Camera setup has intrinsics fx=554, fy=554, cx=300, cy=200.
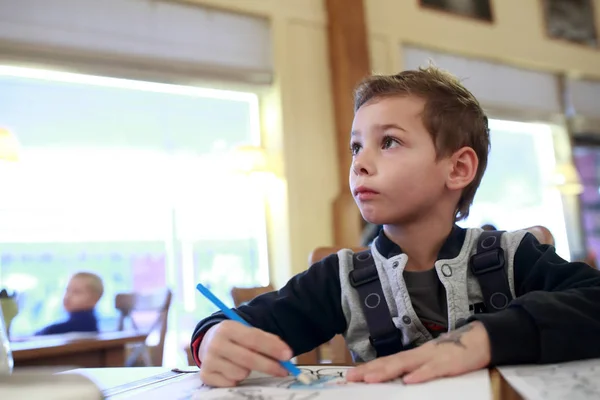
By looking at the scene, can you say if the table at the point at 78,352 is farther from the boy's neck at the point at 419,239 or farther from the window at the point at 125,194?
the window at the point at 125,194

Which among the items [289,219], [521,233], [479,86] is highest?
[479,86]

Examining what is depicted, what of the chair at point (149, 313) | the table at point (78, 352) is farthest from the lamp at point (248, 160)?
the table at point (78, 352)

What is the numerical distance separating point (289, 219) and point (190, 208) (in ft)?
2.88

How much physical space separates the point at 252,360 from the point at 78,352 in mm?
1575

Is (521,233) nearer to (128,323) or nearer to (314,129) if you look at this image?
(128,323)

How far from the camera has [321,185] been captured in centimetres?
471

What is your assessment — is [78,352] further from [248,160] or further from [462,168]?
[248,160]

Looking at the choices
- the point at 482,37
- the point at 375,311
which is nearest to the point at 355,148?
the point at 375,311

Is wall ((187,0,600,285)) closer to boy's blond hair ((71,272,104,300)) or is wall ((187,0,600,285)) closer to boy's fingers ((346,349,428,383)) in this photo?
boy's blond hair ((71,272,104,300))

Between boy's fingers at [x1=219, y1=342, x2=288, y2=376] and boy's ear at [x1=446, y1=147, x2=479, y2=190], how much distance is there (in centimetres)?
51

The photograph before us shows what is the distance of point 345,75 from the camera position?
15.5 ft

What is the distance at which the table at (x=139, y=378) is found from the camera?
1.62ft

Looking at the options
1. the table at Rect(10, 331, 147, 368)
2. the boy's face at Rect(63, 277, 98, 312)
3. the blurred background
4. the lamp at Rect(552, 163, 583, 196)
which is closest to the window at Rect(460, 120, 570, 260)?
the lamp at Rect(552, 163, 583, 196)

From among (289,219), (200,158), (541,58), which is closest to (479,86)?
(541,58)
